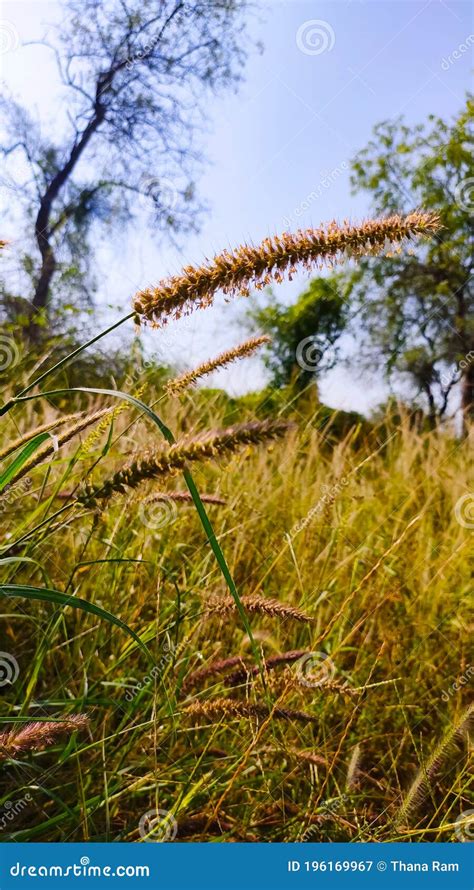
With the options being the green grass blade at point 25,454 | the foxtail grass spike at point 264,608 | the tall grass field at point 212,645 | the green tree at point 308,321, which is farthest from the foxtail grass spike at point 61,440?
the green tree at point 308,321

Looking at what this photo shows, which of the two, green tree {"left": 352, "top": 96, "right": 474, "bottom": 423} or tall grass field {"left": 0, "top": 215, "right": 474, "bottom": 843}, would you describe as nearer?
tall grass field {"left": 0, "top": 215, "right": 474, "bottom": 843}

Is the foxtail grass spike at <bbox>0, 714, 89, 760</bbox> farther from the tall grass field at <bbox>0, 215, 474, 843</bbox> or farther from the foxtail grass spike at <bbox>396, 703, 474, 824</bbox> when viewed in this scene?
the foxtail grass spike at <bbox>396, 703, 474, 824</bbox>

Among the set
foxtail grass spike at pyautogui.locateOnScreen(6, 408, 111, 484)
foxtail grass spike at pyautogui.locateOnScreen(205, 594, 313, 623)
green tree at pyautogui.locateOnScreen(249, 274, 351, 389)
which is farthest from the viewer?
green tree at pyautogui.locateOnScreen(249, 274, 351, 389)

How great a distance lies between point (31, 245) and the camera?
4.15 m

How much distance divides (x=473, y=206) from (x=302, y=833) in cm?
792

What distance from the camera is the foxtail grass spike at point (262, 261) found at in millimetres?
973

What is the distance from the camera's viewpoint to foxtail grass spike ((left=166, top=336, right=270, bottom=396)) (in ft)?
4.76

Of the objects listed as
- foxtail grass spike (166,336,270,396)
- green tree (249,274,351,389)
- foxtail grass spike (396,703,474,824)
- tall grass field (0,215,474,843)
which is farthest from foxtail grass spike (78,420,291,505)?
green tree (249,274,351,389)

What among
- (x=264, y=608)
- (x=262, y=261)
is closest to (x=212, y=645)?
(x=264, y=608)

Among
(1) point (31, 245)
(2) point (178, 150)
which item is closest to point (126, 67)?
(2) point (178, 150)

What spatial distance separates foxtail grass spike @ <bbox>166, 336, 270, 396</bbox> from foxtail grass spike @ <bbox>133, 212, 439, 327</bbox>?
461mm

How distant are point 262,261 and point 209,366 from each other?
0.49m

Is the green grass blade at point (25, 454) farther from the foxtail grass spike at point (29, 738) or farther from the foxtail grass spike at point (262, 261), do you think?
the foxtail grass spike at point (29, 738)
